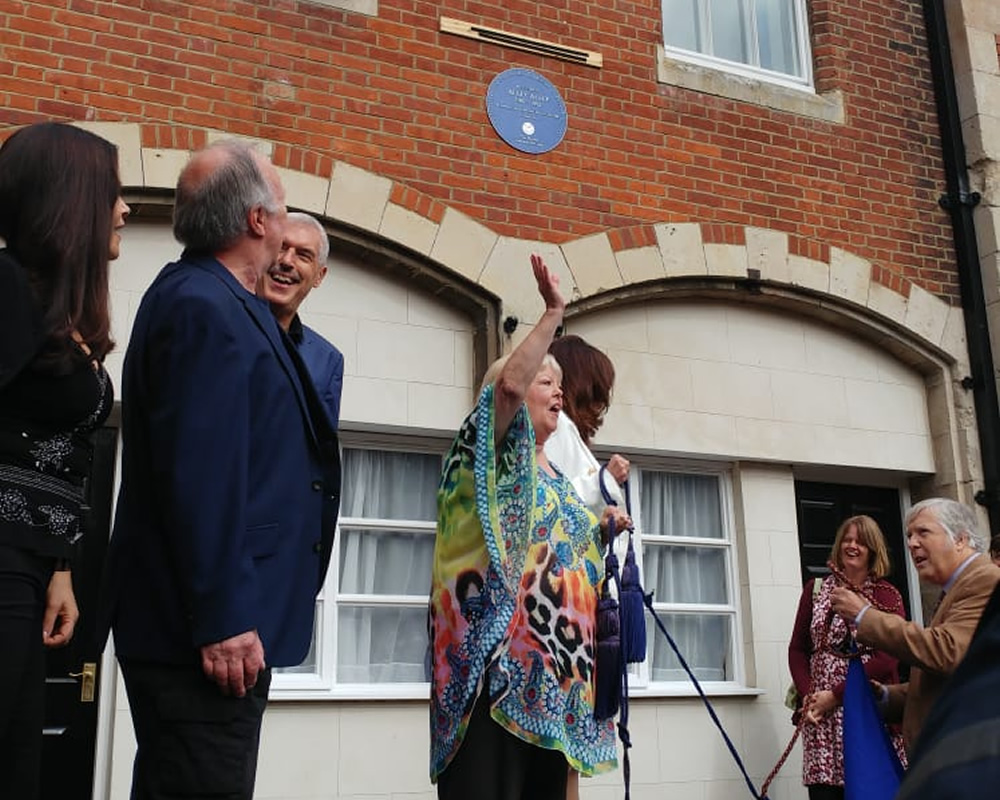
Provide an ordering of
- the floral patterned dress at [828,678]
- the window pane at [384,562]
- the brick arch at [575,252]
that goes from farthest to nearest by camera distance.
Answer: the window pane at [384,562] → the brick arch at [575,252] → the floral patterned dress at [828,678]

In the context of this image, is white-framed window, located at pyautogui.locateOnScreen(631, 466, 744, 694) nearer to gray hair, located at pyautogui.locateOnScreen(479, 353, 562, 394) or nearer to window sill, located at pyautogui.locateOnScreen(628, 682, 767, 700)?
window sill, located at pyautogui.locateOnScreen(628, 682, 767, 700)

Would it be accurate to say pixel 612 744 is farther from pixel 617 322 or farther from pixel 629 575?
pixel 617 322

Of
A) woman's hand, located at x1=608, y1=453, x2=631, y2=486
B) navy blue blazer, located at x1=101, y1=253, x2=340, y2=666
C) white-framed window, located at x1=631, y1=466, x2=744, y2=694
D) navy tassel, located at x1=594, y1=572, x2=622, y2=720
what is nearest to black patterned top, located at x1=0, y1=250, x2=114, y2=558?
navy blue blazer, located at x1=101, y1=253, x2=340, y2=666

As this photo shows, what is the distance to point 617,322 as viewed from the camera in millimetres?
7176

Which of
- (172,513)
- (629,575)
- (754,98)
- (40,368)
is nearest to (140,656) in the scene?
(172,513)

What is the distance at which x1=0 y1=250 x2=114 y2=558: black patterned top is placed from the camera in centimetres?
239

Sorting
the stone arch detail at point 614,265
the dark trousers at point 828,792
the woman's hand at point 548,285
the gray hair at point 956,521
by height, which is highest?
the stone arch detail at point 614,265

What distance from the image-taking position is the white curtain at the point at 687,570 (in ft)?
23.3

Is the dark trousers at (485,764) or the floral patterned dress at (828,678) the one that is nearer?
the dark trousers at (485,764)

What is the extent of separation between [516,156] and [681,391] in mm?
1790

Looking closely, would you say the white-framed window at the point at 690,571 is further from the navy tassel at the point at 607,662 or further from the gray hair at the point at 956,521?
the navy tassel at the point at 607,662

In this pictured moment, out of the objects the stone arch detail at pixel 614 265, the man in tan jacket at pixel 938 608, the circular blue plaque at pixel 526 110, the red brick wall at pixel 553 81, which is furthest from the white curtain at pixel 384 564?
the man in tan jacket at pixel 938 608

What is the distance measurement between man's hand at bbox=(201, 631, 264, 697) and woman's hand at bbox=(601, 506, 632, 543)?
1648mm

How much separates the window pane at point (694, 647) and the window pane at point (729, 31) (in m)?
3.98
